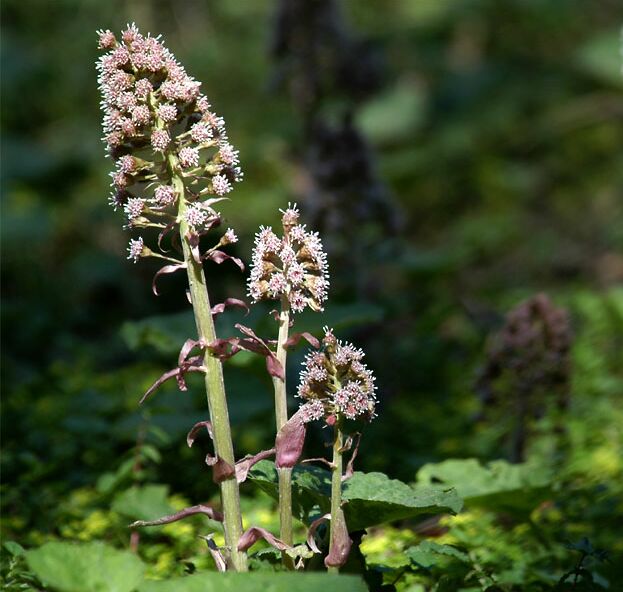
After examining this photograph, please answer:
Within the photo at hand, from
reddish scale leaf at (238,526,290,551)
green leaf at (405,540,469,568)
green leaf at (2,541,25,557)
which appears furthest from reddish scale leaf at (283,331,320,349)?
green leaf at (2,541,25,557)

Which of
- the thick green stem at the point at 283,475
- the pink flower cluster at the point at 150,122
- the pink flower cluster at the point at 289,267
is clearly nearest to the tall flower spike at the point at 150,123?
the pink flower cluster at the point at 150,122

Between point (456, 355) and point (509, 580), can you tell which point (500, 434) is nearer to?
point (456, 355)

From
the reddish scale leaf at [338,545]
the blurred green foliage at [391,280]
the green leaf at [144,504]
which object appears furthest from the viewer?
the blurred green foliage at [391,280]

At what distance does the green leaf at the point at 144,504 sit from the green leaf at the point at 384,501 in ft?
2.42

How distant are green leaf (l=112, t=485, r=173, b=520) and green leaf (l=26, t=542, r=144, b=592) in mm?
836

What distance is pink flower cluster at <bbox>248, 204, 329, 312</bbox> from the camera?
181 centimetres

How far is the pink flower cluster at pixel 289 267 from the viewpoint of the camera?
1.81 meters

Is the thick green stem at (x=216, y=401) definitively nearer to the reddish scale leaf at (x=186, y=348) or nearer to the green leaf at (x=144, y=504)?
the reddish scale leaf at (x=186, y=348)

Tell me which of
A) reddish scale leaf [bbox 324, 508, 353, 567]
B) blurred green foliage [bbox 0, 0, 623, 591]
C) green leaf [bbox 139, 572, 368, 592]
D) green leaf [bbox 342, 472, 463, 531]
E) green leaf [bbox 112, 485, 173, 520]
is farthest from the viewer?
blurred green foliage [bbox 0, 0, 623, 591]

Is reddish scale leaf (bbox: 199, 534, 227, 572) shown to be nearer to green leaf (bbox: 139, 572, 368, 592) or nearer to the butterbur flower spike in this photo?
the butterbur flower spike

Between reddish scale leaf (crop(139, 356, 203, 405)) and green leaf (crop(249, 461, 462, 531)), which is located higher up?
reddish scale leaf (crop(139, 356, 203, 405))

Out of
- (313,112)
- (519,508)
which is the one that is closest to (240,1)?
(313,112)

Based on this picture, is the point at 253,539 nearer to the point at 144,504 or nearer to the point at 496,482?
the point at 144,504

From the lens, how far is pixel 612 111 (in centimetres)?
941
